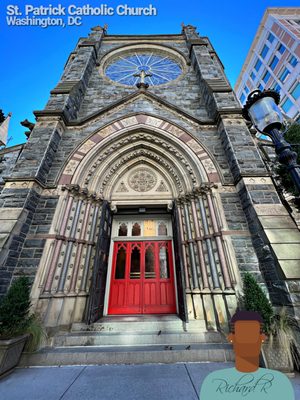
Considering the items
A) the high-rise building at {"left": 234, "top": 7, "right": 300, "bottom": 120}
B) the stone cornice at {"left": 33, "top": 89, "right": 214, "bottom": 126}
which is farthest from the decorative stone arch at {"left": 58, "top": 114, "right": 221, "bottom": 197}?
the high-rise building at {"left": 234, "top": 7, "right": 300, "bottom": 120}

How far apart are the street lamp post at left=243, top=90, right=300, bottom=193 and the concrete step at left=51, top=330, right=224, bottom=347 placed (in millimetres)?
3278

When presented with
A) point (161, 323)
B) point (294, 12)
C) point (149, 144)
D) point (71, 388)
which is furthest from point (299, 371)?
point (294, 12)

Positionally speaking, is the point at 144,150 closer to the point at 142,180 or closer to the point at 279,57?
the point at 142,180

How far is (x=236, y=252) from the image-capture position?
12.5ft

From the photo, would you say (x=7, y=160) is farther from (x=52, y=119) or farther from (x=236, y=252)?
(x=236, y=252)

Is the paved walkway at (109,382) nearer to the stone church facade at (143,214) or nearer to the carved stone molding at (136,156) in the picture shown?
the stone church facade at (143,214)

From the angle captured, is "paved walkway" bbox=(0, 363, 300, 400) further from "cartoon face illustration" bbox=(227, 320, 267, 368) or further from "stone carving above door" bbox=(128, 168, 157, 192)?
"stone carving above door" bbox=(128, 168, 157, 192)

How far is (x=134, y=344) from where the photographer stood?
3111mm

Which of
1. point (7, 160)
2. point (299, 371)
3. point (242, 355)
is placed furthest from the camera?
point (7, 160)

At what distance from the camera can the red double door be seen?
14.8ft

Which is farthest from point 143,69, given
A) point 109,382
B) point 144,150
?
point 109,382

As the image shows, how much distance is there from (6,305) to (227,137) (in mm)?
6243

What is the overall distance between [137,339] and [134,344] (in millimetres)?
89

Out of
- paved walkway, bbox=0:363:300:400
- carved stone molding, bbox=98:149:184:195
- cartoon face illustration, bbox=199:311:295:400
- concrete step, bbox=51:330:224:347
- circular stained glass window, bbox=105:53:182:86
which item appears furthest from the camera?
circular stained glass window, bbox=105:53:182:86
